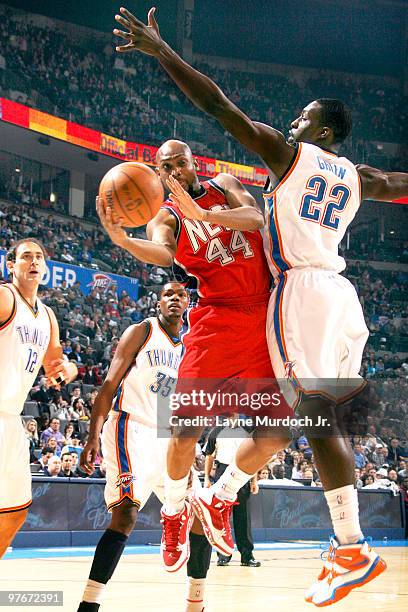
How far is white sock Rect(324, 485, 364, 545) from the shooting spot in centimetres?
371

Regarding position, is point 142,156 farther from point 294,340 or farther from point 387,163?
point 294,340

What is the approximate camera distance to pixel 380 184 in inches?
175

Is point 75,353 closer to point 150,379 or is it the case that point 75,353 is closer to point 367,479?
point 367,479

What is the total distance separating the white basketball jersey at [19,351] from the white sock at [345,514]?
2.36m

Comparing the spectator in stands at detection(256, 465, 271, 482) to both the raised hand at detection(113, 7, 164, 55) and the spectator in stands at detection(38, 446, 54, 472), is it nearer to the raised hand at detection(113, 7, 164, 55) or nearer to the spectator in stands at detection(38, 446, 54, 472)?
the spectator in stands at detection(38, 446, 54, 472)

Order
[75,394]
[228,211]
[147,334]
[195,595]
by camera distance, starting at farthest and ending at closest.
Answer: [75,394]
[147,334]
[195,595]
[228,211]

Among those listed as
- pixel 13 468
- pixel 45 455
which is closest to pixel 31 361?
pixel 13 468

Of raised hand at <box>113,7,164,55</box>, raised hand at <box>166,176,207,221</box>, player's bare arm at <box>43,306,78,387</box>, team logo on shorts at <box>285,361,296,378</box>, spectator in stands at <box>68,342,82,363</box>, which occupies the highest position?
raised hand at <box>113,7,164,55</box>

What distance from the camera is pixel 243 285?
4.74 meters

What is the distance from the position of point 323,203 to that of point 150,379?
258 centimetres

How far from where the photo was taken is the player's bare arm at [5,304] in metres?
5.26

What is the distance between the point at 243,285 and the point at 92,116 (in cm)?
2346

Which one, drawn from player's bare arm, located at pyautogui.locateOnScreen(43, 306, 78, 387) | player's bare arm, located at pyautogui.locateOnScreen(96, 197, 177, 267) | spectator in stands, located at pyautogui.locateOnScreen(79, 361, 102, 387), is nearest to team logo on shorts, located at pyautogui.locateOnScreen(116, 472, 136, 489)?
player's bare arm, located at pyautogui.locateOnScreen(43, 306, 78, 387)

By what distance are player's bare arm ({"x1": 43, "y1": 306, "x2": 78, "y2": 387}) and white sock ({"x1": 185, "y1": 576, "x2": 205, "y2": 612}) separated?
61.5 inches
